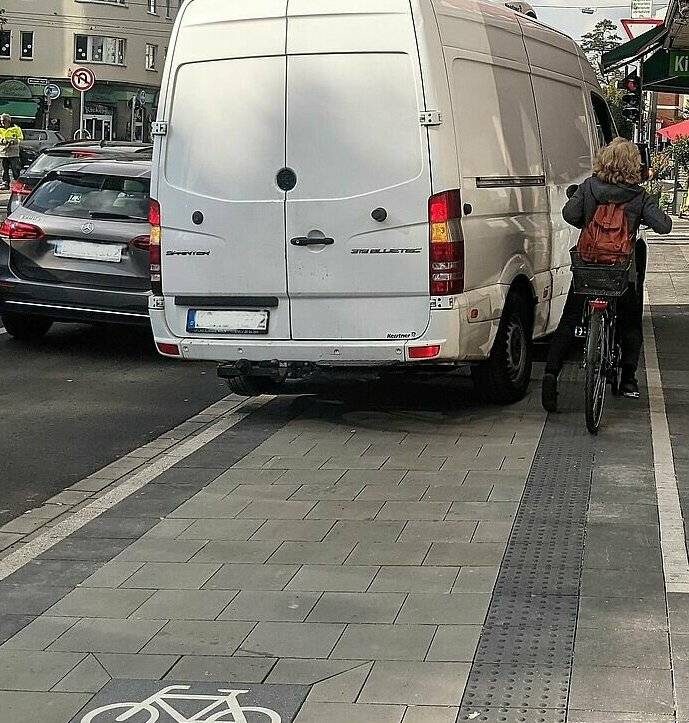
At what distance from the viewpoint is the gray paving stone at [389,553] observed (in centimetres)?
633

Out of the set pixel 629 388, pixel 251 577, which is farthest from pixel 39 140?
pixel 251 577

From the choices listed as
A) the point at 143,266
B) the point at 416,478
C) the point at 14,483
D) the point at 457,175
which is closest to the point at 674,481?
the point at 416,478

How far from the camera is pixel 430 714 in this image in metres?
4.59

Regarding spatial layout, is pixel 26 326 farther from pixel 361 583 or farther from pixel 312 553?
pixel 361 583

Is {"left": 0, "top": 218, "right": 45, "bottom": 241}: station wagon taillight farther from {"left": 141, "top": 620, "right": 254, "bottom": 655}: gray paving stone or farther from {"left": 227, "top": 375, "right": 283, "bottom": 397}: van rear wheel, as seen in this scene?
{"left": 141, "top": 620, "right": 254, "bottom": 655}: gray paving stone

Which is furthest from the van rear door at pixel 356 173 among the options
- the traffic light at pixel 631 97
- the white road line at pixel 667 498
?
the traffic light at pixel 631 97

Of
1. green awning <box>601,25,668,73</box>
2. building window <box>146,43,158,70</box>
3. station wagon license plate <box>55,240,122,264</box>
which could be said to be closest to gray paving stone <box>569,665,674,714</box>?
station wagon license plate <box>55,240,122,264</box>

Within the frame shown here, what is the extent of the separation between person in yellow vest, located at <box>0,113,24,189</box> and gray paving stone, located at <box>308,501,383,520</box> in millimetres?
32452

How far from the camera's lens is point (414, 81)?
8664mm

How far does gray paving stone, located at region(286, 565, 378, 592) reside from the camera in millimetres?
5945

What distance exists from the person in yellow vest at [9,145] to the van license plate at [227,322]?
30.3 metres

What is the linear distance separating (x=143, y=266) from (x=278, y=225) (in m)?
3.20

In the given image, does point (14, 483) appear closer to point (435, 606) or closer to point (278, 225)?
point (278, 225)

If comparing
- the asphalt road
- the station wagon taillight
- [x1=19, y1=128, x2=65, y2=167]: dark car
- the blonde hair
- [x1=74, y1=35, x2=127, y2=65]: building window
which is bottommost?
the asphalt road
